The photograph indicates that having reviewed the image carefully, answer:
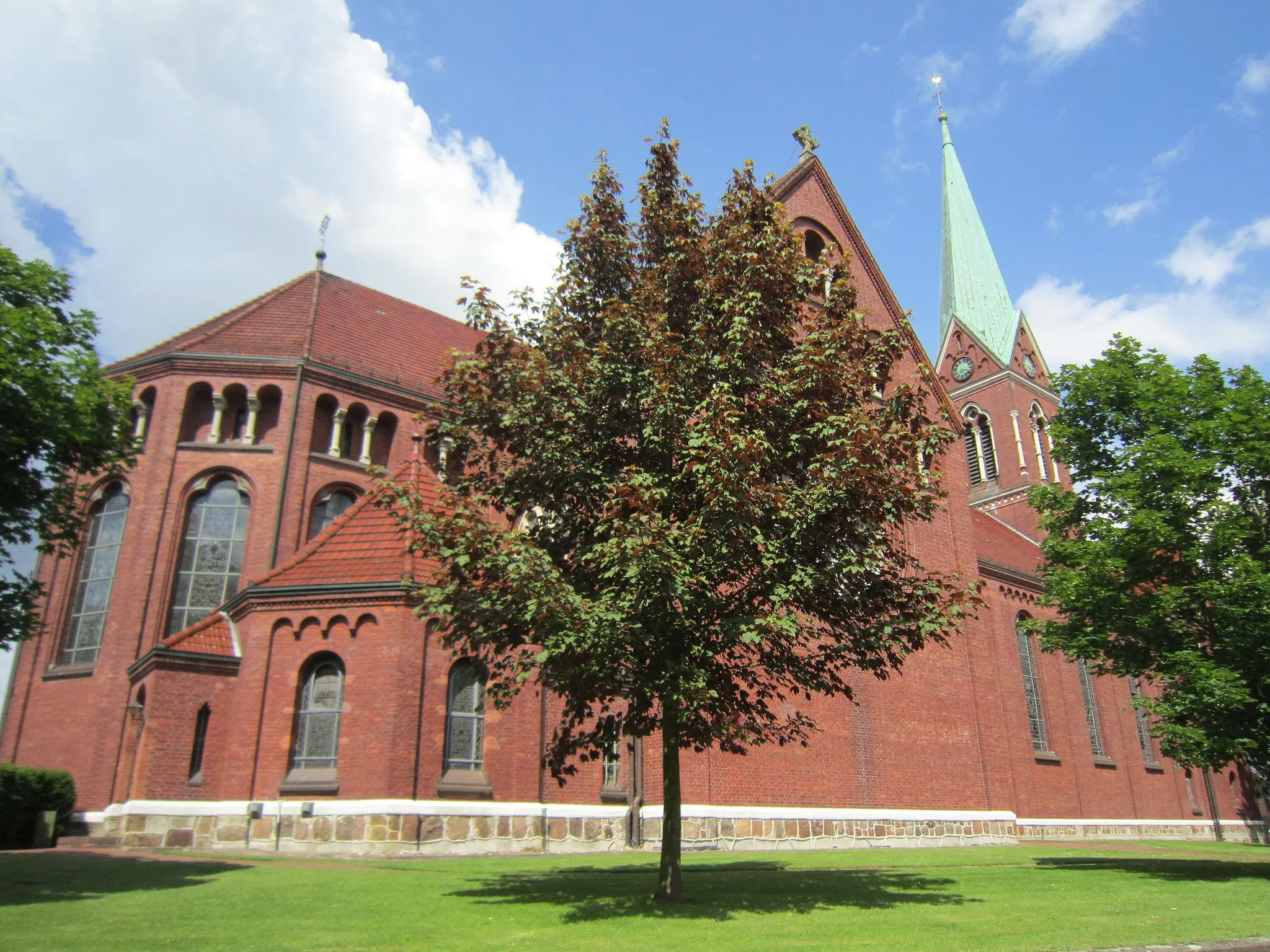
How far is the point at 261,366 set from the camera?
26.0 meters

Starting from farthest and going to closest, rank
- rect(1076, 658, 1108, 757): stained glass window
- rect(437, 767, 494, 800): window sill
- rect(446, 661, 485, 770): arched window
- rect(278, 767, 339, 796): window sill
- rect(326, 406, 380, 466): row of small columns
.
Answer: rect(1076, 658, 1108, 757): stained glass window, rect(326, 406, 380, 466): row of small columns, rect(446, 661, 485, 770): arched window, rect(437, 767, 494, 800): window sill, rect(278, 767, 339, 796): window sill

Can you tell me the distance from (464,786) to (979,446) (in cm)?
3874

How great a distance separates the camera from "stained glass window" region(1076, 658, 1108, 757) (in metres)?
34.9

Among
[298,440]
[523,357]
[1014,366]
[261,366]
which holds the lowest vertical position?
[523,357]

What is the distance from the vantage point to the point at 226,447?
25.4 meters

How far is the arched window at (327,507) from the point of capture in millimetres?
25812

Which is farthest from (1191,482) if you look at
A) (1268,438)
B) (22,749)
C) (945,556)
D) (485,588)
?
(22,749)

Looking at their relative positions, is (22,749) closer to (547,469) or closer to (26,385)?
(26,385)

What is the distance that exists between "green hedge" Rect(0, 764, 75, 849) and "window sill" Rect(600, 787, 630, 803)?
12355 mm

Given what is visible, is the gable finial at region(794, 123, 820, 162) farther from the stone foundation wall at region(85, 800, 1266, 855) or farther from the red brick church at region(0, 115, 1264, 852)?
the stone foundation wall at region(85, 800, 1266, 855)

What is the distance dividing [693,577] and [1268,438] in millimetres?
14492

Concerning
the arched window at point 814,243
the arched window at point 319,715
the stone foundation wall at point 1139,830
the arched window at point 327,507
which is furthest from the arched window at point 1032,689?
the arched window at point 319,715

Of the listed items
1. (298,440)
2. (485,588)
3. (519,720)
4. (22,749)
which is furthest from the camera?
(298,440)

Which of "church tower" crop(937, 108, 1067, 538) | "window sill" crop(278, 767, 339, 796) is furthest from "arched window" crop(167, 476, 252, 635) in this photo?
"church tower" crop(937, 108, 1067, 538)
